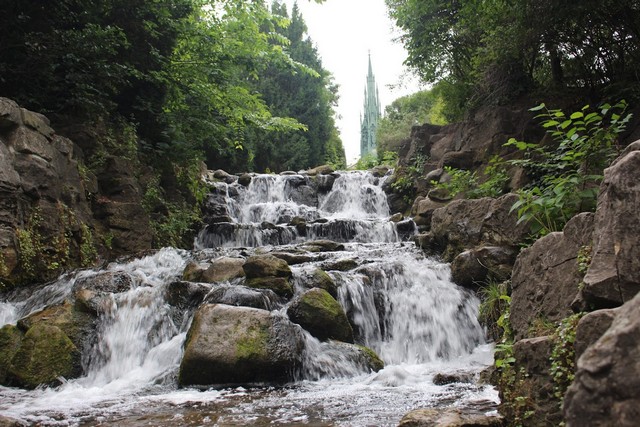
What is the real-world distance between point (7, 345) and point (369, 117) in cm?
4937

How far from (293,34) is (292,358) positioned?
2938 centimetres

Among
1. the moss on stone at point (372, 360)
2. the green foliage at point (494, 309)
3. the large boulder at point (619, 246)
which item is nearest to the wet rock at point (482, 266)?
the green foliage at point (494, 309)

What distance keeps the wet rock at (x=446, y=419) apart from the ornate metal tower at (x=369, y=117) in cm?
4352

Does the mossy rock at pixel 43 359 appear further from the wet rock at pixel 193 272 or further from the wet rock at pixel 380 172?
the wet rock at pixel 380 172

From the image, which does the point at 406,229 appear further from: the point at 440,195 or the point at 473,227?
the point at 473,227

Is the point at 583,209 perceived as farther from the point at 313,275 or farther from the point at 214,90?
the point at 214,90

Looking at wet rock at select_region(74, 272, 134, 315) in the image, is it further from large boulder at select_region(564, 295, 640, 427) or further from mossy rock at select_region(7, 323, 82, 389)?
large boulder at select_region(564, 295, 640, 427)

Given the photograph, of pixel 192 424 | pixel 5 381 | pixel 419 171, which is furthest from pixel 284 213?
pixel 192 424

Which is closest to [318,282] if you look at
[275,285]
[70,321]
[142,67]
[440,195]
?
[275,285]

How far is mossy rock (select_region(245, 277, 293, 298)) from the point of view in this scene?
709 centimetres

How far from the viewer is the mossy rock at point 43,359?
5.42 m

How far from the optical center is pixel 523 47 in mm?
10477

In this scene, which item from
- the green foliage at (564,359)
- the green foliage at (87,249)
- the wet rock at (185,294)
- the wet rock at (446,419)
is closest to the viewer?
the green foliage at (564,359)

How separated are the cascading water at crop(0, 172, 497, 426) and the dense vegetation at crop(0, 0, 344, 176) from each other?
11.5 ft
